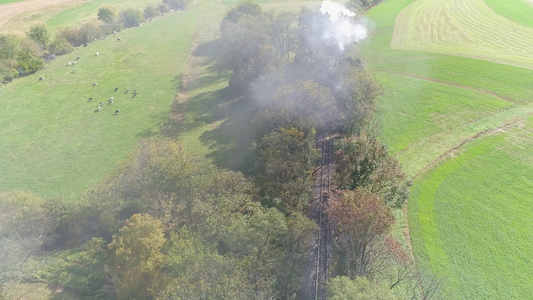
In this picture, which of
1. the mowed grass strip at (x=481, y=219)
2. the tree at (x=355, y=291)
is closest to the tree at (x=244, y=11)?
the mowed grass strip at (x=481, y=219)

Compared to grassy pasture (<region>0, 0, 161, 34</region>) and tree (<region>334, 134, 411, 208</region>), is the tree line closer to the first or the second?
tree (<region>334, 134, 411, 208</region>)

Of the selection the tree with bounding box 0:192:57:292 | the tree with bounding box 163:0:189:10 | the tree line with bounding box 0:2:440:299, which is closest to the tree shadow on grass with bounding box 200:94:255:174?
the tree line with bounding box 0:2:440:299

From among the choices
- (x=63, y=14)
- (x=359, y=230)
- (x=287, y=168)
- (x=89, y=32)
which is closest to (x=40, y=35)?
(x=89, y=32)

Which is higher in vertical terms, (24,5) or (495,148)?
(24,5)

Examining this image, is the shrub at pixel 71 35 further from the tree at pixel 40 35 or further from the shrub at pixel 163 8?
the shrub at pixel 163 8

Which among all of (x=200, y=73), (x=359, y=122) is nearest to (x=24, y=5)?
(x=200, y=73)

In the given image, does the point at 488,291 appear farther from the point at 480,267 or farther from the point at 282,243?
the point at 282,243
